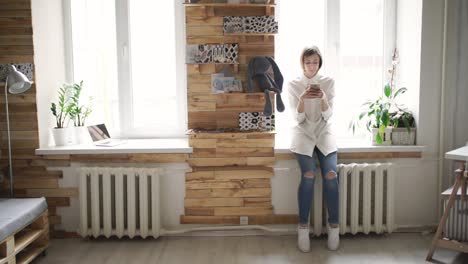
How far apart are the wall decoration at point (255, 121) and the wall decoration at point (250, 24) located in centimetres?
59

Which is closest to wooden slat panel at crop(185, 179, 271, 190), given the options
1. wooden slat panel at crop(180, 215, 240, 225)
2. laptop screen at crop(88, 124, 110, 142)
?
wooden slat panel at crop(180, 215, 240, 225)

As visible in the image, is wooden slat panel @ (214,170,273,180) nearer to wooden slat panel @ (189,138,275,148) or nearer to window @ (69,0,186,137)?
wooden slat panel @ (189,138,275,148)

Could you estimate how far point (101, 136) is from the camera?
10.4 ft

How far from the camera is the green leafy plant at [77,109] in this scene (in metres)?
3.07

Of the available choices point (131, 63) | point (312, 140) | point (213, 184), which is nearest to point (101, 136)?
point (131, 63)

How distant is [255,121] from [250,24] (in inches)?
27.3

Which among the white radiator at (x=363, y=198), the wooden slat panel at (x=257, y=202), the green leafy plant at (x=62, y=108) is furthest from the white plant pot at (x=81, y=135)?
the white radiator at (x=363, y=198)

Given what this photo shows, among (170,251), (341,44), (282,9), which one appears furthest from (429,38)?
(170,251)

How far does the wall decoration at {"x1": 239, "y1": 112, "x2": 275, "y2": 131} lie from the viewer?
2.99 m

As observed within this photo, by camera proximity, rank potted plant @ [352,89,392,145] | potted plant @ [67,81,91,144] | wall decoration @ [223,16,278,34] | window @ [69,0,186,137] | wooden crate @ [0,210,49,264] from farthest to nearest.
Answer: window @ [69,0,186,137] → potted plant @ [67,81,91,144] → potted plant @ [352,89,392,145] → wall decoration @ [223,16,278,34] → wooden crate @ [0,210,49,264]

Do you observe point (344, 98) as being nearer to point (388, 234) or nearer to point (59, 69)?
point (388, 234)

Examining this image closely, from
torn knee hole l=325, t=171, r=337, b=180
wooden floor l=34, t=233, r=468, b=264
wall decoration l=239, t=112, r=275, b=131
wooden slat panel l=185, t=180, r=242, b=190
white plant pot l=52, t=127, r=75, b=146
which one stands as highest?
wall decoration l=239, t=112, r=275, b=131

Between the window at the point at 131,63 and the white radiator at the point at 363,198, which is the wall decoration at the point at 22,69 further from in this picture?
the white radiator at the point at 363,198

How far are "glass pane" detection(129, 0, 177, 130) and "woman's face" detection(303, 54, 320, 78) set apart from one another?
3.51 ft
